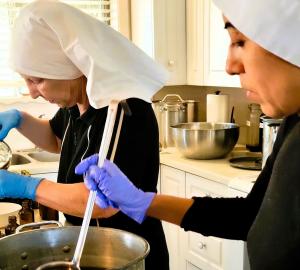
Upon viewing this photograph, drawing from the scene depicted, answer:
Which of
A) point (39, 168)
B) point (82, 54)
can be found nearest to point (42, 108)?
point (39, 168)

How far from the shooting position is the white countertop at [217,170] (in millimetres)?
1972

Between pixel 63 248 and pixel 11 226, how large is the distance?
0.41m

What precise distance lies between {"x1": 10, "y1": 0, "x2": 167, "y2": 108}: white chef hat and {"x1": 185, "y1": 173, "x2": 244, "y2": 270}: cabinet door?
42.6 inches

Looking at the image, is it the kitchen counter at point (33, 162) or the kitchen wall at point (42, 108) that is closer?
the kitchen counter at point (33, 162)

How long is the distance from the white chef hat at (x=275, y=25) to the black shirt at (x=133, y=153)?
1.94 feet

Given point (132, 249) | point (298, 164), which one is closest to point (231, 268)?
point (132, 249)

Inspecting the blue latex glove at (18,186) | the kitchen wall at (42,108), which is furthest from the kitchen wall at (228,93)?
the blue latex glove at (18,186)

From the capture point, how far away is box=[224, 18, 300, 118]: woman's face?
71 centimetres

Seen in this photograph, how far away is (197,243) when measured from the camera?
7.74ft

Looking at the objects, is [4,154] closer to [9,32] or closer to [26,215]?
[26,215]

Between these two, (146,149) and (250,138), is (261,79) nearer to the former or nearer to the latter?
(146,149)

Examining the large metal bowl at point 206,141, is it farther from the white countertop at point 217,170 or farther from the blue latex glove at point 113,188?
the blue latex glove at point 113,188

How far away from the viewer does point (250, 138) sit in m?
2.63

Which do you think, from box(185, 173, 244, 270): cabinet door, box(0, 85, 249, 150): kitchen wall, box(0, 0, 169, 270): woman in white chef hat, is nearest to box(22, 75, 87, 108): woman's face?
box(0, 0, 169, 270): woman in white chef hat
